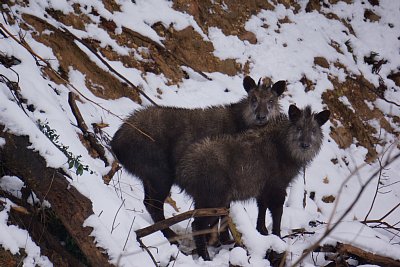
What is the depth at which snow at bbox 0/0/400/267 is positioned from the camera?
427 cm

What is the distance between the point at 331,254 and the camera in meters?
5.19

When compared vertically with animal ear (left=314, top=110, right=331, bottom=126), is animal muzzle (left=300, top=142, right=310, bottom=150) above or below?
below

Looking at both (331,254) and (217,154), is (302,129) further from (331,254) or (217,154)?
(331,254)

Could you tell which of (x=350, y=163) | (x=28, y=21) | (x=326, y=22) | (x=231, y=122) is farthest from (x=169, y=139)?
(x=326, y=22)

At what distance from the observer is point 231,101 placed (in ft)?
35.3

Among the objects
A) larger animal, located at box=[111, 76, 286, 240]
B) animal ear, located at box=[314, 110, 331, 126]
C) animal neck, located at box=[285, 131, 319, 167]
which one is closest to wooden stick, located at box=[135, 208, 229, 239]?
larger animal, located at box=[111, 76, 286, 240]

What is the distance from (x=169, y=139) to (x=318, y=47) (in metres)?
7.03

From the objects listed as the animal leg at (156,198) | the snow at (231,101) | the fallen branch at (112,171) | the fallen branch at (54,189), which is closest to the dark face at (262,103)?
the snow at (231,101)

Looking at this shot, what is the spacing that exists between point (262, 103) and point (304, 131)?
1.11 metres

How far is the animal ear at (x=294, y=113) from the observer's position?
6.84 metres

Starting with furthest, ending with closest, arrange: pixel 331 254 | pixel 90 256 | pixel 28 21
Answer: pixel 28 21, pixel 331 254, pixel 90 256

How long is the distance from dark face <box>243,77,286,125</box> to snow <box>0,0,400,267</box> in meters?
0.98

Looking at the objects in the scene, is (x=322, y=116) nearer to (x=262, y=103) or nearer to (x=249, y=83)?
(x=262, y=103)

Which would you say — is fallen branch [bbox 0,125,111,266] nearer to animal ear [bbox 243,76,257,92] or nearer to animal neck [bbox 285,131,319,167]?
animal neck [bbox 285,131,319,167]
